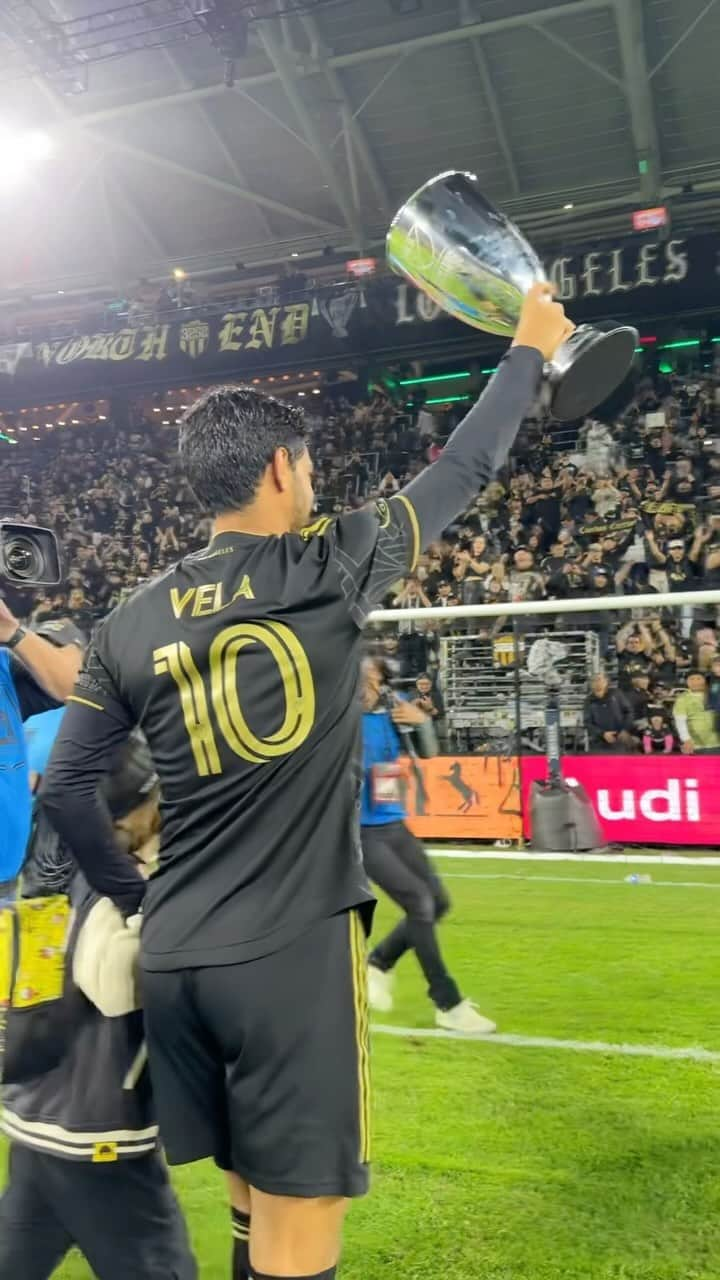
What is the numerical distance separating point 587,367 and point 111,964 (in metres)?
1.25

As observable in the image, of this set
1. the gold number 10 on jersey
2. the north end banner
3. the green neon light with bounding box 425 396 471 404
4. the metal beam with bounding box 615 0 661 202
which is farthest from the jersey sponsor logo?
the green neon light with bounding box 425 396 471 404

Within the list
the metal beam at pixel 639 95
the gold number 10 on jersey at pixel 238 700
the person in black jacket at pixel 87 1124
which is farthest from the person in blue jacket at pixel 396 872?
the metal beam at pixel 639 95

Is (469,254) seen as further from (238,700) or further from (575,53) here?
(575,53)

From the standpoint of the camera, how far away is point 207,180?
18031mm

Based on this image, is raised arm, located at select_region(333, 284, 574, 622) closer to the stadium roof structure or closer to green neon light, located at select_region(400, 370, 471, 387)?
the stadium roof structure

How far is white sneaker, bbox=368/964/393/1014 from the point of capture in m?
4.96

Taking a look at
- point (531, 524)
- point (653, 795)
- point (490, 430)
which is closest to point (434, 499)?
point (490, 430)

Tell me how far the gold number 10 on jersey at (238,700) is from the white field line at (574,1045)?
3481mm

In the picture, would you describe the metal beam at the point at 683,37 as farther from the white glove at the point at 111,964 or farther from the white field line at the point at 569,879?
the white glove at the point at 111,964

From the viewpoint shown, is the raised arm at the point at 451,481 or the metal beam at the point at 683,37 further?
the metal beam at the point at 683,37

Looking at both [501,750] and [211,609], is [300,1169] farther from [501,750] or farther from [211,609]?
[501,750]

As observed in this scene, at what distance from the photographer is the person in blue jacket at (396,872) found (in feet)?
15.1

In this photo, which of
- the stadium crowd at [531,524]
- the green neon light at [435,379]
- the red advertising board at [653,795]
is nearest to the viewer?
the red advertising board at [653,795]

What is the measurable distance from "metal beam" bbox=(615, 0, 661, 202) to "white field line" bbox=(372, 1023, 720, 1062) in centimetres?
1416
